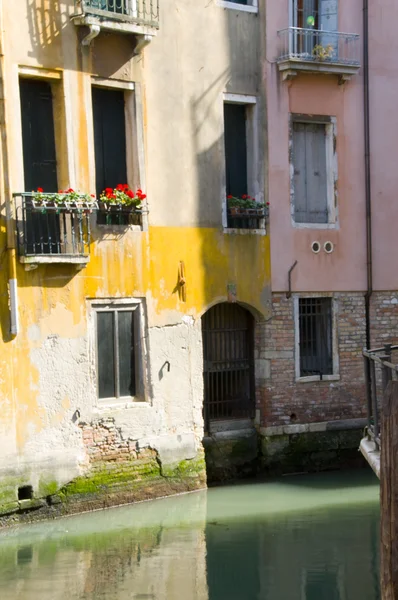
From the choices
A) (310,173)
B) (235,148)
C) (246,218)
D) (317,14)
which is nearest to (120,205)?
(246,218)

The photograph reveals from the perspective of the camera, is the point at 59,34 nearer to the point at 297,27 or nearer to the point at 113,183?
the point at 113,183

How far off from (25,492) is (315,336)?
516cm

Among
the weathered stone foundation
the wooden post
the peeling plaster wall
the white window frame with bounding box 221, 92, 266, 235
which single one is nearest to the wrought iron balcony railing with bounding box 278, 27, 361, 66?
the peeling plaster wall

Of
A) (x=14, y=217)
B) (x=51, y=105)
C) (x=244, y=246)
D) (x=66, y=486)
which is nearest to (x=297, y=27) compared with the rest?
(x=244, y=246)

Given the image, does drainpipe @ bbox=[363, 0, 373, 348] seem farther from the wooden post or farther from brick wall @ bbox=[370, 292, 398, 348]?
the wooden post

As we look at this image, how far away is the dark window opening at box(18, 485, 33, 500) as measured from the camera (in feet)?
38.6

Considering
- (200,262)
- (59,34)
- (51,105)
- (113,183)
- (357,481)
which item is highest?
(59,34)

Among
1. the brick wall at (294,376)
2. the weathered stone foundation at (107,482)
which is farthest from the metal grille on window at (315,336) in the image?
the weathered stone foundation at (107,482)

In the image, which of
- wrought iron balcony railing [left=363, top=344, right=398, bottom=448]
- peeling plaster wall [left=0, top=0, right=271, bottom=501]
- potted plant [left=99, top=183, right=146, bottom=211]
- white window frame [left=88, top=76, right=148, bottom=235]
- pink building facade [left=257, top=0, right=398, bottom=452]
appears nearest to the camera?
wrought iron balcony railing [left=363, top=344, right=398, bottom=448]

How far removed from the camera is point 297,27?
583 inches

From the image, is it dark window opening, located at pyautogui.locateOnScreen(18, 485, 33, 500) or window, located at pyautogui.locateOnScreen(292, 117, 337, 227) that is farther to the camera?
window, located at pyautogui.locateOnScreen(292, 117, 337, 227)

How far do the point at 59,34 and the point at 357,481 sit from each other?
696cm

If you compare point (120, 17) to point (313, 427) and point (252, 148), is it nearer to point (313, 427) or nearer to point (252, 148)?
point (252, 148)

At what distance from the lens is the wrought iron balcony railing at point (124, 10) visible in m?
A: 12.1
